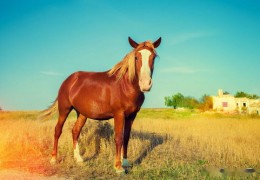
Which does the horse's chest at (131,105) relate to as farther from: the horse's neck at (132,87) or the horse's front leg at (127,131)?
the horse's front leg at (127,131)

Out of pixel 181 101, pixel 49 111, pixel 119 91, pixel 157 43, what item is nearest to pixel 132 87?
pixel 119 91

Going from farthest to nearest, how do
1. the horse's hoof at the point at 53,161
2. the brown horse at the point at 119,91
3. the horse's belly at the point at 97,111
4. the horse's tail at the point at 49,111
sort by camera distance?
the horse's tail at the point at 49,111 → the horse's hoof at the point at 53,161 → the horse's belly at the point at 97,111 → the brown horse at the point at 119,91

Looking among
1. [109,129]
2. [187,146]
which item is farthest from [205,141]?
[109,129]

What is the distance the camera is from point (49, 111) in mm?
9555

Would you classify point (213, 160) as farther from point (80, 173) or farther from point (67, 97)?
point (67, 97)

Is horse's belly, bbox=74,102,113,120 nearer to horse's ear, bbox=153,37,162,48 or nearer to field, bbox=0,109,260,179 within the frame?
field, bbox=0,109,260,179

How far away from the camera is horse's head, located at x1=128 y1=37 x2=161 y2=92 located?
5.95 metres

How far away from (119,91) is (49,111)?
3.66 metres

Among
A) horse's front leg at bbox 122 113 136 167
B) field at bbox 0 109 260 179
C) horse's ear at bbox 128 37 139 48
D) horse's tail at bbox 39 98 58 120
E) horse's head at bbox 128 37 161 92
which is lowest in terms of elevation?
field at bbox 0 109 260 179

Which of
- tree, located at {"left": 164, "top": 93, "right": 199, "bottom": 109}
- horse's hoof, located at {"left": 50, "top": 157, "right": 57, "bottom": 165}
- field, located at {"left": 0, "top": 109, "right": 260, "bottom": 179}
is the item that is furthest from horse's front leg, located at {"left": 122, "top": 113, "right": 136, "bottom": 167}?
tree, located at {"left": 164, "top": 93, "right": 199, "bottom": 109}

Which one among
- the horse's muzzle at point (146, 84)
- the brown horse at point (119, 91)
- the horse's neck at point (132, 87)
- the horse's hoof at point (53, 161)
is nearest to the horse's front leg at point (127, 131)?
the brown horse at point (119, 91)

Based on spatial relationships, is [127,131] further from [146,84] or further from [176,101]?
[176,101]

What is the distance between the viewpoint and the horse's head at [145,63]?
5.95m

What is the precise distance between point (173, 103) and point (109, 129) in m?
71.8
